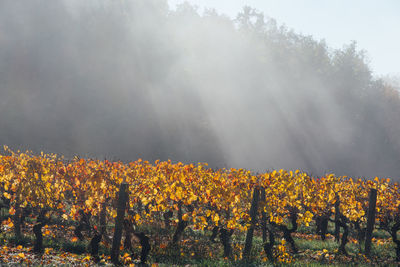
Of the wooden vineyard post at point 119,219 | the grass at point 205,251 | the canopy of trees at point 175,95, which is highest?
the canopy of trees at point 175,95

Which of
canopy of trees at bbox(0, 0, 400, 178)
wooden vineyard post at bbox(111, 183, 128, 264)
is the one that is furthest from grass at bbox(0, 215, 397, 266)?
canopy of trees at bbox(0, 0, 400, 178)

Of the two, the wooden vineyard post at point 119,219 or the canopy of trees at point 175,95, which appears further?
the canopy of trees at point 175,95

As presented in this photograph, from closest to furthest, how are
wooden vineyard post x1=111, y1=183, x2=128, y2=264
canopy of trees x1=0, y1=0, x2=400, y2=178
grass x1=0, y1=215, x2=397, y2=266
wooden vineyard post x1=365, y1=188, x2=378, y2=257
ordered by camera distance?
wooden vineyard post x1=111, y1=183, x2=128, y2=264 → grass x1=0, y1=215, x2=397, y2=266 → wooden vineyard post x1=365, y1=188, x2=378, y2=257 → canopy of trees x1=0, y1=0, x2=400, y2=178

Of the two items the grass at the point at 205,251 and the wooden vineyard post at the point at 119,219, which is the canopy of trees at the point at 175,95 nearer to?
the grass at the point at 205,251

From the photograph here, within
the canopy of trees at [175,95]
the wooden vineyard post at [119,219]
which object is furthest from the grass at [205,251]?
the canopy of trees at [175,95]

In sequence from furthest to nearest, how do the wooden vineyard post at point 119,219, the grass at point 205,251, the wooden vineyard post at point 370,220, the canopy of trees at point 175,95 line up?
the canopy of trees at point 175,95, the wooden vineyard post at point 370,220, the grass at point 205,251, the wooden vineyard post at point 119,219

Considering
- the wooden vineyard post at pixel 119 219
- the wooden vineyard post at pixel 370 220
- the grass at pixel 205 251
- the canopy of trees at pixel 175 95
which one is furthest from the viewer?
the canopy of trees at pixel 175 95

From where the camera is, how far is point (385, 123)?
5266 cm

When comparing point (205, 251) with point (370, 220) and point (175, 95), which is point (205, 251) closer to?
point (370, 220)

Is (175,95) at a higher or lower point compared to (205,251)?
higher

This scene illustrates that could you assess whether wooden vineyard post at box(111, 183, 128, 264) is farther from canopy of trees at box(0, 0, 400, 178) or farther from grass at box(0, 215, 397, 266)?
canopy of trees at box(0, 0, 400, 178)

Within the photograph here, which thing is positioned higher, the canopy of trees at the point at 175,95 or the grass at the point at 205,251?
the canopy of trees at the point at 175,95

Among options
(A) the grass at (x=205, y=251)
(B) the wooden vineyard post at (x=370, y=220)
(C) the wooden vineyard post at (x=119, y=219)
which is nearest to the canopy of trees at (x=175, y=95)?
(A) the grass at (x=205, y=251)

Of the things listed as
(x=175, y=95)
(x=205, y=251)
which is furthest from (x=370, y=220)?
(x=175, y=95)
